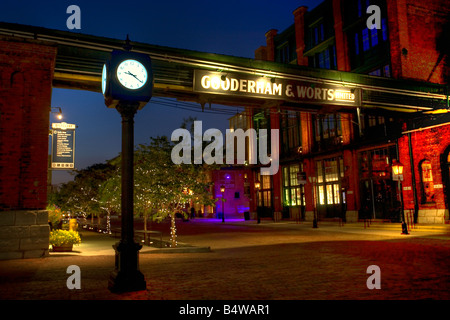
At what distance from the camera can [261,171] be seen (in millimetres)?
40562

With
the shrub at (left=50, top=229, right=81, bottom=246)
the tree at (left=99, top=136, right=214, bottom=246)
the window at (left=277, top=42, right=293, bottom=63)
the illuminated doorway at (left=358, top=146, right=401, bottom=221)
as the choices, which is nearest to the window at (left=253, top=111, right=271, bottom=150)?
the window at (left=277, top=42, right=293, bottom=63)

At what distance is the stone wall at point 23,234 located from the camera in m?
10.8

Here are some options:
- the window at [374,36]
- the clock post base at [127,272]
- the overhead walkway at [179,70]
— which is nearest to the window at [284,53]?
the window at [374,36]

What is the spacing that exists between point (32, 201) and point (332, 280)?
888 centimetres

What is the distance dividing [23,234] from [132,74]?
7007 millimetres

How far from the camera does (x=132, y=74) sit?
6.81 metres

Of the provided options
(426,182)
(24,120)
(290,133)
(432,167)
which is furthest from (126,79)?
(290,133)

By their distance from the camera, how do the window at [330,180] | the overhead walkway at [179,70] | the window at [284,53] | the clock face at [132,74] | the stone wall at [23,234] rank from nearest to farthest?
the clock face at [132,74] → the stone wall at [23,234] → the overhead walkway at [179,70] → the window at [330,180] → the window at [284,53]

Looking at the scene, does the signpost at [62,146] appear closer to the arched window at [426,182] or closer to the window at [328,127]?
the arched window at [426,182]

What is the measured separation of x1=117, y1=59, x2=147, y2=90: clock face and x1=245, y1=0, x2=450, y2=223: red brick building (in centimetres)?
1158

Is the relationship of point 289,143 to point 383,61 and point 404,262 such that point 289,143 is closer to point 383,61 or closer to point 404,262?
point 383,61

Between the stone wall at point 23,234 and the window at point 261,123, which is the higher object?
the window at point 261,123

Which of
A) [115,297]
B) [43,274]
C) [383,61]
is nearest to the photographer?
[115,297]

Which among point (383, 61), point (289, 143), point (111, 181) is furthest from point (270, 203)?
point (111, 181)
